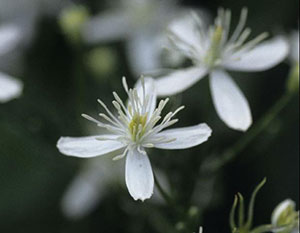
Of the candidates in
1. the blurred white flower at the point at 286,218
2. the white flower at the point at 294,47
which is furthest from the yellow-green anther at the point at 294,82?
the blurred white flower at the point at 286,218

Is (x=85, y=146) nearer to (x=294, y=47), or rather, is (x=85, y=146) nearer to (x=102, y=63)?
(x=102, y=63)

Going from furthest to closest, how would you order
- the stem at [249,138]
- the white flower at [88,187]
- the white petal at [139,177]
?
the white flower at [88,187] < the stem at [249,138] < the white petal at [139,177]

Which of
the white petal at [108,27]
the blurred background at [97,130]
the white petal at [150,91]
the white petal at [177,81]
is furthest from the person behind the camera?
the white petal at [108,27]

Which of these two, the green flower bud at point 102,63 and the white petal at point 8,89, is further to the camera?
the green flower bud at point 102,63

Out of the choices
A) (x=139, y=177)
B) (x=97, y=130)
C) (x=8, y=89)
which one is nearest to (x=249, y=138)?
(x=139, y=177)

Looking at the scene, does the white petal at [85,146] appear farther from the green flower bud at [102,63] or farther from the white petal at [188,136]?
the green flower bud at [102,63]

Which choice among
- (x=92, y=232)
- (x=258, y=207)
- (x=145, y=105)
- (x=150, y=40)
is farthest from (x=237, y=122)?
(x=150, y=40)
